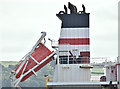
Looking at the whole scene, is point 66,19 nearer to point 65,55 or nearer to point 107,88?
point 65,55

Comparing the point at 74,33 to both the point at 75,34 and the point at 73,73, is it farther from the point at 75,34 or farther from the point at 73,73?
the point at 73,73

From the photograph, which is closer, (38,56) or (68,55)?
(68,55)

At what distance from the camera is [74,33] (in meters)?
34.7

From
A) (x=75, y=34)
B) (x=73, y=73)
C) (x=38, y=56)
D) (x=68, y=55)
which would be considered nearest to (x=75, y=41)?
(x=75, y=34)

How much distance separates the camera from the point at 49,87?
33.2 meters

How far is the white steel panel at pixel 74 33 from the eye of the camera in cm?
3469

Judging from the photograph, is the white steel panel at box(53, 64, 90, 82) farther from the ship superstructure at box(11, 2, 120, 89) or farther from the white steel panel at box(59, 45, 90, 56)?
the white steel panel at box(59, 45, 90, 56)

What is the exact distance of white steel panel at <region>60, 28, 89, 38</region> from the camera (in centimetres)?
3469

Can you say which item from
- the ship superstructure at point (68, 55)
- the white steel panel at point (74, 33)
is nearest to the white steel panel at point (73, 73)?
the ship superstructure at point (68, 55)

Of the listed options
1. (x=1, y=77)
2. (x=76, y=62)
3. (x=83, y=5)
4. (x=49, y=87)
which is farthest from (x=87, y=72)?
(x=1, y=77)

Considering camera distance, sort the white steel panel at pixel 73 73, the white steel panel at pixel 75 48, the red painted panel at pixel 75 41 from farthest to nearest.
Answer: the red painted panel at pixel 75 41 < the white steel panel at pixel 75 48 < the white steel panel at pixel 73 73

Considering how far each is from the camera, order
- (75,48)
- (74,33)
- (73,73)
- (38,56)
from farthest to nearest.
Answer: (38,56)
(74,33)
(75,48)
(73,73)

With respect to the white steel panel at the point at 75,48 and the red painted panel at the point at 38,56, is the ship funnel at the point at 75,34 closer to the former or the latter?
the white steel panel at the point at 75,48

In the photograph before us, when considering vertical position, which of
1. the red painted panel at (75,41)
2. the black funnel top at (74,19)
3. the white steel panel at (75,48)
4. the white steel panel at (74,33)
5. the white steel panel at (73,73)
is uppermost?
the black funnel top at (74,19)
